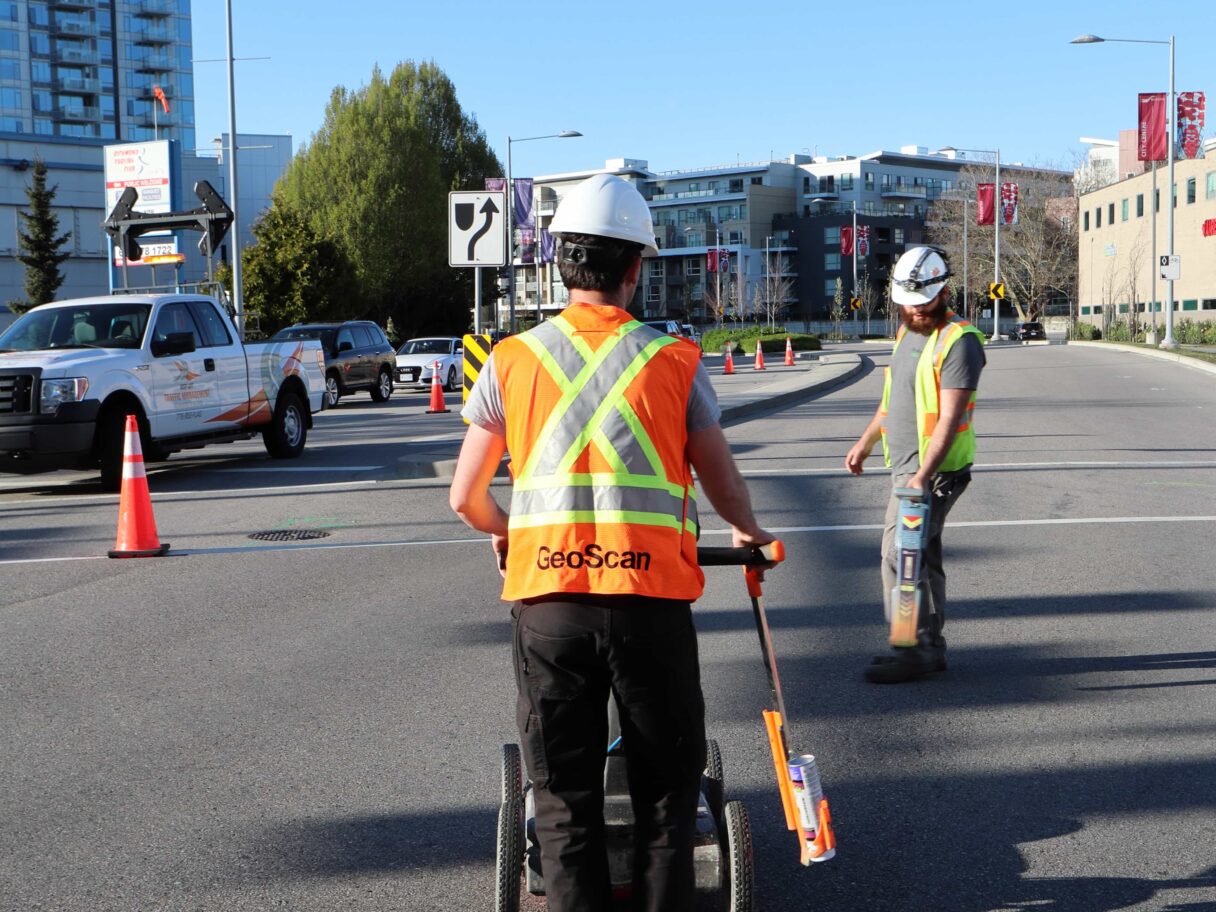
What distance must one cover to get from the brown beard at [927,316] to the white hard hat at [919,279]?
38 millimetres

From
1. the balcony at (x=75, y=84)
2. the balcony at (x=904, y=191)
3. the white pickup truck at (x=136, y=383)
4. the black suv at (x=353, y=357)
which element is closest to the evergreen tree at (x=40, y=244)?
the black suv at (x=353, y=357)

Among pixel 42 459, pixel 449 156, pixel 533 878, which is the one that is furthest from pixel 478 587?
pixel 449 156

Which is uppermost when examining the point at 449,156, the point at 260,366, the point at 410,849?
the point at 449,156

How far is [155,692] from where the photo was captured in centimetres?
624

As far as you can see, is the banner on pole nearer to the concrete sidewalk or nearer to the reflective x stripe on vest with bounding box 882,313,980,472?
the concrete sidewalk

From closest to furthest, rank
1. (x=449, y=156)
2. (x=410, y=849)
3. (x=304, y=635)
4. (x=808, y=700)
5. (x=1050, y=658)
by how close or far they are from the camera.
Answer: (x=410, y=849), (x=808, y=700), (x=1050, y=658), (x=304, y=635), (x=449, y=156)

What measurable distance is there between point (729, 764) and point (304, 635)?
10.1 ft

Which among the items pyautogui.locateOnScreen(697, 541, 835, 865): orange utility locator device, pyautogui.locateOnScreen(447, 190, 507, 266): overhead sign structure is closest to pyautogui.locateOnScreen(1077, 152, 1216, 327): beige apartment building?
pyautogui.locateOnScreen(447, 190, 507, 266): overhead sign structure

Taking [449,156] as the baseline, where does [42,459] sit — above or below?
below

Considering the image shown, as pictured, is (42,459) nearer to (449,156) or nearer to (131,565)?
(131,565)

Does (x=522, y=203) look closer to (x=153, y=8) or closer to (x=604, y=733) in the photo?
(x=604, y=733)

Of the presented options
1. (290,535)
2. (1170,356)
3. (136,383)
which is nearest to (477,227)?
(136,383)

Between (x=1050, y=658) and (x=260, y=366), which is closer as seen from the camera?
(x=1050, y=658)

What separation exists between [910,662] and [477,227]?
984 centimetres
